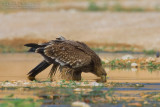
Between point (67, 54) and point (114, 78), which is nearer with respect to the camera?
point (67, 54)

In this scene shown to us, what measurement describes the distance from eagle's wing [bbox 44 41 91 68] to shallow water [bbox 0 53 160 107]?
2.21 feet

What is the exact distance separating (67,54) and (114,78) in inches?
54.5

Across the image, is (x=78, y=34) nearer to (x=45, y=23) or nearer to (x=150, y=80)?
(x=45, y=23)

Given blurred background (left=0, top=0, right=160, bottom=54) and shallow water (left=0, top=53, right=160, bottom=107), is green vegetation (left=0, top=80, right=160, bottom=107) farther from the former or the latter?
blurred background (left=0, top=0, right=160, bottom=54)

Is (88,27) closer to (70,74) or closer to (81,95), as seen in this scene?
(70,74)

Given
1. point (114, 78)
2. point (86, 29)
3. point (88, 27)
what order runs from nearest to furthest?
point (114, 78) < point (86, 29) < point (88, 27)

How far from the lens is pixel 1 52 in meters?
21.2

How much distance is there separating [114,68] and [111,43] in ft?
30.2

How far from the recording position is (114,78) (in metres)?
12.9

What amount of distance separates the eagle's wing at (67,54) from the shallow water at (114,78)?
2.21ft

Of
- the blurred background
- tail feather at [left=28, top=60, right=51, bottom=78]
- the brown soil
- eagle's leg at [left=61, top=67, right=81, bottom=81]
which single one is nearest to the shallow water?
tail feather at [left=28, top=60, right=51, bottom=78]

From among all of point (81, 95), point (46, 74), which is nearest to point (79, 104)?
point (81, 95)

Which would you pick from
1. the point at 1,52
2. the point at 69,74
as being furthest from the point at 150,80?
the point at 1,52

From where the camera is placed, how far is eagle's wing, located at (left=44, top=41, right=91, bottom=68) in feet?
39.4
